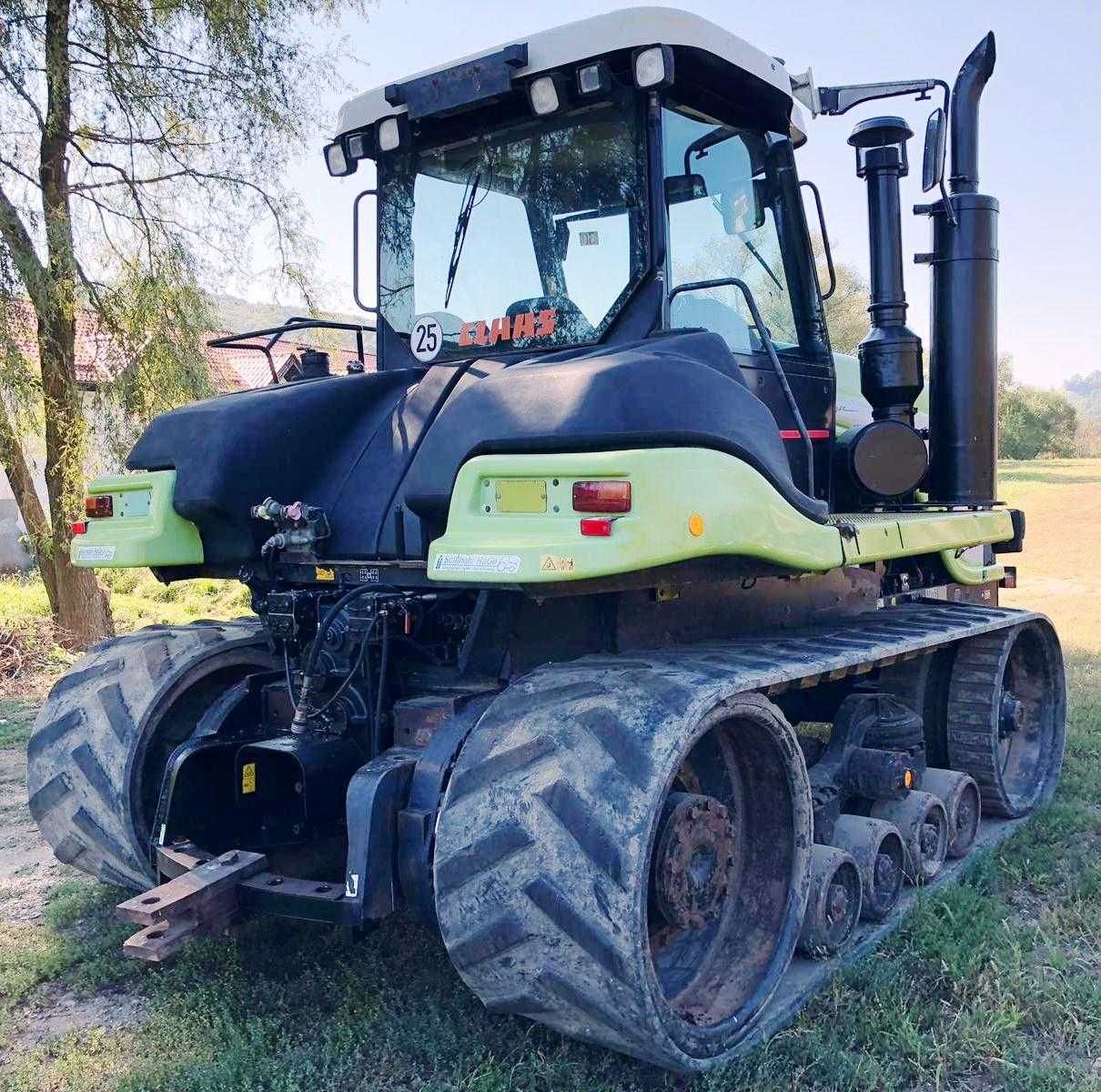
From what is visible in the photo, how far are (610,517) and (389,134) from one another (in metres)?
2.37

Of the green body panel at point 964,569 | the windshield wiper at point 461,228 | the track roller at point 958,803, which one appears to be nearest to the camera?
the windshield wiper at point 461,228

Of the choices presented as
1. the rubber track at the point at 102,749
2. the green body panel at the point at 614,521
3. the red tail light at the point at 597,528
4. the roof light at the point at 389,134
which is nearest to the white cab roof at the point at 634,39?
the roof light at the point at 389,134

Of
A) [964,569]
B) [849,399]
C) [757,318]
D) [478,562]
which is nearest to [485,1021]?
[478,562]

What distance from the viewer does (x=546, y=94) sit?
368cm

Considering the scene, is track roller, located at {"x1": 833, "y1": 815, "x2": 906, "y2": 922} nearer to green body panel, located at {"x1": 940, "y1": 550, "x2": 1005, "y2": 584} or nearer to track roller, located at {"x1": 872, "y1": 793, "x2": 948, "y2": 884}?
track roller, located at {"x1": 872, "y1": 793, "x2": 948, "y2": 884}

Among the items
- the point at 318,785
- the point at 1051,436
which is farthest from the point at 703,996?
the point at 1051,436

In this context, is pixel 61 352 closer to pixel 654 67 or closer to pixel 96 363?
pixel 96 363

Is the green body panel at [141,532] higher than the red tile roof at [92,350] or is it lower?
lower

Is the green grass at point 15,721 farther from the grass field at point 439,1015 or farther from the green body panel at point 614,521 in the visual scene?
the green body panel at point 614,521

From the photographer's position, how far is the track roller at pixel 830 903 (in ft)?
12.0

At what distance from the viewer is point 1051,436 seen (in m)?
55.5

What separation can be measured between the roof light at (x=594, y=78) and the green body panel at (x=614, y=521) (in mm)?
1422

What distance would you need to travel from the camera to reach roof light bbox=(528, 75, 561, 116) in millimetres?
3662

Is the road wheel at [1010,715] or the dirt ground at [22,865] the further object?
the road wheel at [1010,715]
